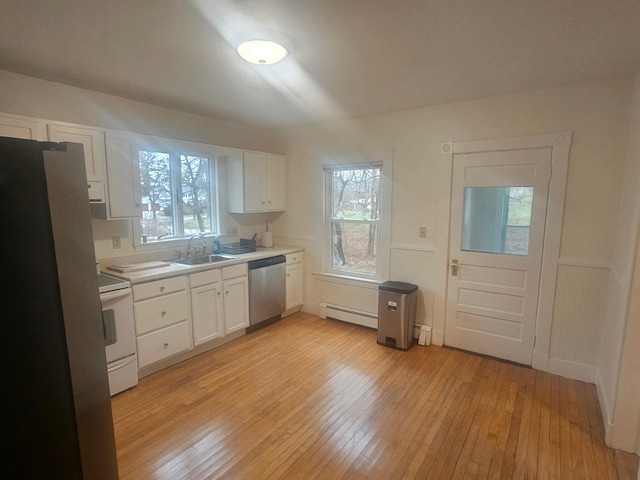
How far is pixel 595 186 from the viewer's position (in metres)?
2.65

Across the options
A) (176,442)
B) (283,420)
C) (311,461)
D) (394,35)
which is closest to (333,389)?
(283,420)

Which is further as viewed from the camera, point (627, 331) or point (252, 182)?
point (252, 182)

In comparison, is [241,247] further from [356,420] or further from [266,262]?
[356,420]

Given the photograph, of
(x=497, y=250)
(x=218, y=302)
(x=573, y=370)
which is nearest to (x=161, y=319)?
(x=218, y=302)

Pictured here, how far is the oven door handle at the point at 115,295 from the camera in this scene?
243 cm

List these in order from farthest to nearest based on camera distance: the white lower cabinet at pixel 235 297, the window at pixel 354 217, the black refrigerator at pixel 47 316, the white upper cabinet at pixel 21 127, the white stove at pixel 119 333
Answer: the window at pixel 354 217, the white lower cabinet at pixel 235 297, the white stove at pixel 119 333, the white upper cabinet at pixel 21 127, the black refrigerator at pixel 47 316

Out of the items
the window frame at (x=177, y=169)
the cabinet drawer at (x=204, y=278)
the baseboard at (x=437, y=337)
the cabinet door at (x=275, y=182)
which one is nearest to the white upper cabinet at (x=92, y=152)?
the window frame at (x=177, y=169)

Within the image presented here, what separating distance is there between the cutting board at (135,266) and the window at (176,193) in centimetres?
35

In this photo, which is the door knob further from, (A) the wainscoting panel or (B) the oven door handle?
(B) the oven door handle

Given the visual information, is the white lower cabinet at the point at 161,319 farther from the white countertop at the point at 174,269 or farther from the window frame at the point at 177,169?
the window frame at the point at 177,169

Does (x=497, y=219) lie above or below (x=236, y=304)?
above

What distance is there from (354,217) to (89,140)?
2.81 metres

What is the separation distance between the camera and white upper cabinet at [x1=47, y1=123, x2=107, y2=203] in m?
2.53

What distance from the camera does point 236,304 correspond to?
3604 mm
